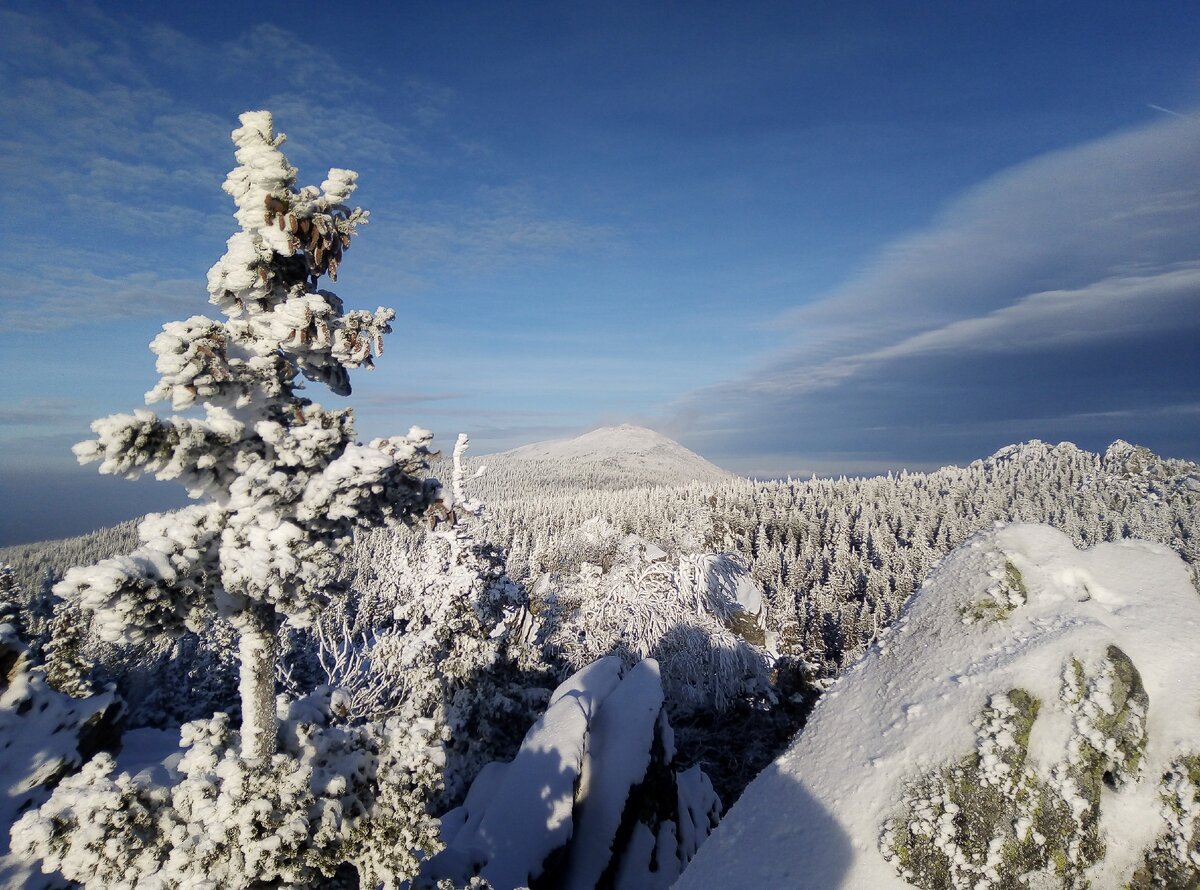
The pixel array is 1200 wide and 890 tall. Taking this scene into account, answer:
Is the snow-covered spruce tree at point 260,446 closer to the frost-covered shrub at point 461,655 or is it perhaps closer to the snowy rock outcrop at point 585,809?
the snowy rock outcrop at point 585,809

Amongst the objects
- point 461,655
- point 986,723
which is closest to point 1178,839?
point 986,723

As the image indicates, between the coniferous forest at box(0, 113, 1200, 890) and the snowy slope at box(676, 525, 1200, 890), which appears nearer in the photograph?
the coniferous forest at box(0, 113, 1200, 890)

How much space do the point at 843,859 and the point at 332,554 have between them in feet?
20.7

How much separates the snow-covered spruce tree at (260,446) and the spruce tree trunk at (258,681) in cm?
1

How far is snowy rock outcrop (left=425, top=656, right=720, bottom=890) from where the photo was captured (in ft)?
36.8

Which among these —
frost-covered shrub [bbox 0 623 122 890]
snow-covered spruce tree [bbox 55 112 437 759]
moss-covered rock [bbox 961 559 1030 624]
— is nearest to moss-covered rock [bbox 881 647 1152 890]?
moss-covered rock [bbox 961 559 1030 624]

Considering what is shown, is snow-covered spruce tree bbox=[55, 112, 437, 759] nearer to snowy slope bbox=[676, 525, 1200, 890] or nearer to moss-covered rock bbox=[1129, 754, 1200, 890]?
snowy slope bbox=[676, 525, 1200, 890]

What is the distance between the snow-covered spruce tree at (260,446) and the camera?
4.61 metres

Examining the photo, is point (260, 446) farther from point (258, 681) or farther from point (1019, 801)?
point (1019, 801)

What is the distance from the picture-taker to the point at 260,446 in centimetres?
529

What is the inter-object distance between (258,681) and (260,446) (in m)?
2.28

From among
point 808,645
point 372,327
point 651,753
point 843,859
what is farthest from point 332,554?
point 808,645

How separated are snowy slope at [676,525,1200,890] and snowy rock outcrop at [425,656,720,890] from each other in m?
5.39

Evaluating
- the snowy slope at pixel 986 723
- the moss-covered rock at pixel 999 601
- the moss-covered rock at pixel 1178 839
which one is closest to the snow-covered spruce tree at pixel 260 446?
the snowy slope at pixel 986 723
